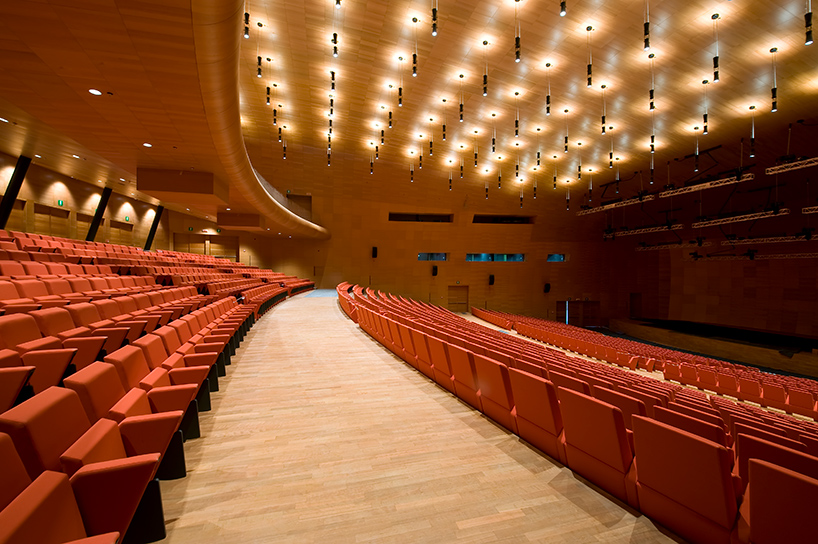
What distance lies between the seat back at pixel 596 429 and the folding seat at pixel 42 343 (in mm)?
2429

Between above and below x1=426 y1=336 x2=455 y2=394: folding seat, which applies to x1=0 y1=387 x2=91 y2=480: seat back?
above

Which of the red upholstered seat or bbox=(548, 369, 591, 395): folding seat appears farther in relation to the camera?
bbox=(548, 369, 591, 395): folding seat

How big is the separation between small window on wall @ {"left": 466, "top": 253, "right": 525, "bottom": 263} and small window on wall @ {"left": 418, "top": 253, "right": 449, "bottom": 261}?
1.09 meters

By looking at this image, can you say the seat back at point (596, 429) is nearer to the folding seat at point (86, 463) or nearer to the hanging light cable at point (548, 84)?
the folding seat at point (86, 463)

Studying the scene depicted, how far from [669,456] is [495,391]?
3.41ft

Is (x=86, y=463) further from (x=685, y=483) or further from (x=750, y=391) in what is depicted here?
(x=750, y=391)

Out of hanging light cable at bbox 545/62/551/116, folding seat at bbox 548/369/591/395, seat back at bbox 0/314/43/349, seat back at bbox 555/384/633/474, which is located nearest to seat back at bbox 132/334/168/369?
seat back at bbox 0/314/43/349

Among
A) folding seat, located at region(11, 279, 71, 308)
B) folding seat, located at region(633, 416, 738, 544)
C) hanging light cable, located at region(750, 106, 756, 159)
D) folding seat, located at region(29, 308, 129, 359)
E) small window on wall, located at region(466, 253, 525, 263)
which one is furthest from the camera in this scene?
small window on wall, located at region(466, 253, 525, 263)

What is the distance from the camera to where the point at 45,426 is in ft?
3.65

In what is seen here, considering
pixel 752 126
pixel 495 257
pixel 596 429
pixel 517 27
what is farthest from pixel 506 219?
pixel 596 429

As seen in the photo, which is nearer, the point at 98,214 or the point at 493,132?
the point at 493,132

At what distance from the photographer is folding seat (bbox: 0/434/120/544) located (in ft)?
2.41

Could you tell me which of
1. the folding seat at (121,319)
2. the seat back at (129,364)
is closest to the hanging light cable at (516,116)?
the folding seat at (121,319)

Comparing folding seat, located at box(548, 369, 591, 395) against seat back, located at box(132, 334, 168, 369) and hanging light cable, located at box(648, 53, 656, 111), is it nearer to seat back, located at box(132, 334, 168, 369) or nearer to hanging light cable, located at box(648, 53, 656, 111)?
seat back, located at box(132, 334, 168, 369)
